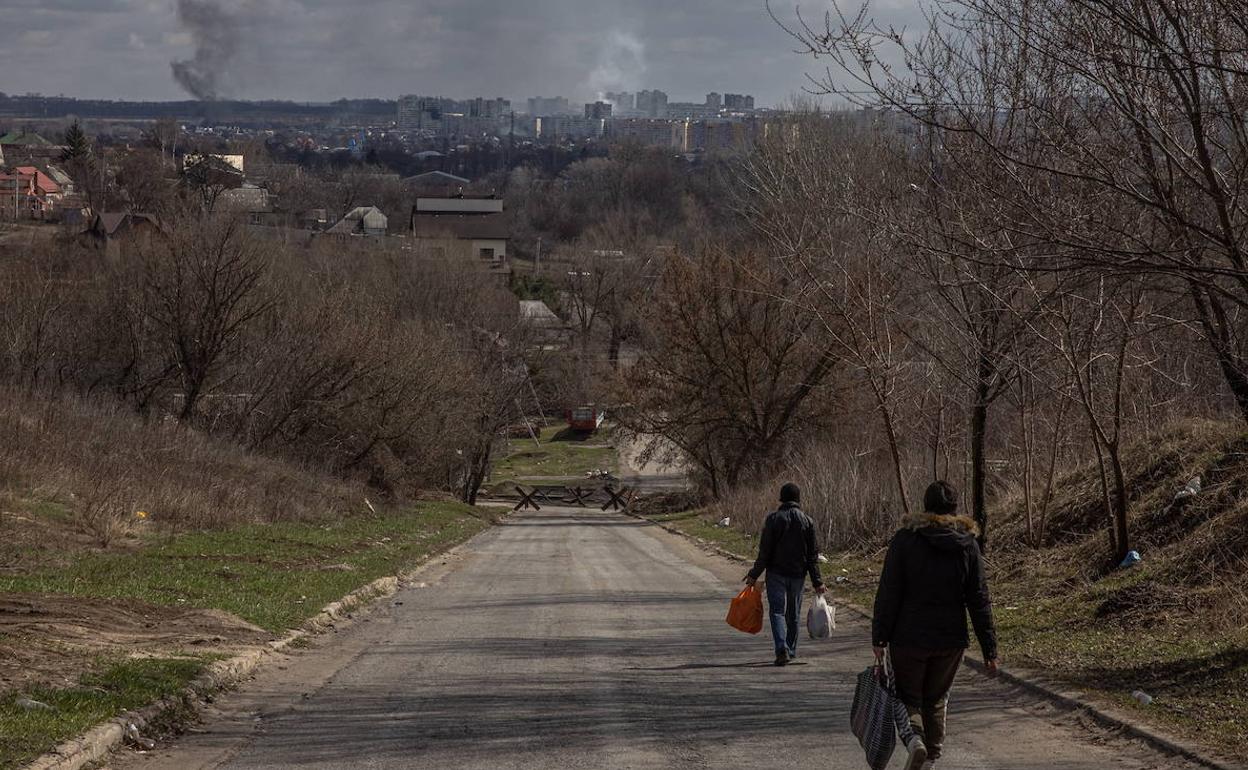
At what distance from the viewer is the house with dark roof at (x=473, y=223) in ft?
370

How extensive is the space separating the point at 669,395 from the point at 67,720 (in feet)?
133

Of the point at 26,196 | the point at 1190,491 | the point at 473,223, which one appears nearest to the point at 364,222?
the point at 473,223

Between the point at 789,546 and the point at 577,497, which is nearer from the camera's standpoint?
the point at 789,546

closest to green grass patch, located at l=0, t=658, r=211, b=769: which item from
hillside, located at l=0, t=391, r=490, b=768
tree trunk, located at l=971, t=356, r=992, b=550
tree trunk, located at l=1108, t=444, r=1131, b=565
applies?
hillside, located at l=0, t=391, r=490, b=768

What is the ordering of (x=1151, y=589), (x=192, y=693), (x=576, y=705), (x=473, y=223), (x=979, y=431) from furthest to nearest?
(x=473, y=223), (x=979, y=431), (x=1151, y=589), (x=576, y=705), (x=192, y=693)

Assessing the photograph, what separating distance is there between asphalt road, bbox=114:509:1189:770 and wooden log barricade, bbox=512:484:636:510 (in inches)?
1605

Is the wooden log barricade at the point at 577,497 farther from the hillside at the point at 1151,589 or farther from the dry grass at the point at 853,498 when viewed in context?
the hillside at the point at 1151,589

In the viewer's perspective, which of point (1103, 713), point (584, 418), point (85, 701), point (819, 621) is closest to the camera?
point (85, 701)

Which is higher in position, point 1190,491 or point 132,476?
point 1190,491

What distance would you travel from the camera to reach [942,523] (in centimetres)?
833

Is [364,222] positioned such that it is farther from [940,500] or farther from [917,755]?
[917,755]

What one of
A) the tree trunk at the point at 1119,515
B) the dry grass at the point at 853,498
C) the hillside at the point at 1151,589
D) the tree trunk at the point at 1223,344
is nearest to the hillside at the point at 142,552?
the hillside at the point at 1151,589

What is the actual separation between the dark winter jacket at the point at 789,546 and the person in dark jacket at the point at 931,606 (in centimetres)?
553

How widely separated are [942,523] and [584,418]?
7719 cm
